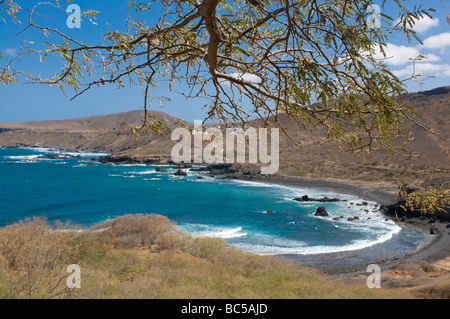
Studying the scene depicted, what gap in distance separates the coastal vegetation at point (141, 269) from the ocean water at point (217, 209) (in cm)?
688

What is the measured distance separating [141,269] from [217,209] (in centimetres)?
2074

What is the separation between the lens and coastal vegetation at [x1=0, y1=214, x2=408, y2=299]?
6566mm

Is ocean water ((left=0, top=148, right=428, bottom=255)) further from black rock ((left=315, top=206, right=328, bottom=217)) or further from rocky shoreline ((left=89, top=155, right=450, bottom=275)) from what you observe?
rocky shoreline ((left=89, top=155, right=450, bottom=275))

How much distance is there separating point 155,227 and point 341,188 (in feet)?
101

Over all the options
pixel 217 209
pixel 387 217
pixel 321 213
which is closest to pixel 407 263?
pixel 321 213

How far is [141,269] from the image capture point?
369 inches

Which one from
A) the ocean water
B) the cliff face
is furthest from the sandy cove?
the cliff face

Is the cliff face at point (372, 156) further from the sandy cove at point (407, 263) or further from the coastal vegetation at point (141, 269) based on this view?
the coastal vegetation at point (141, 269)

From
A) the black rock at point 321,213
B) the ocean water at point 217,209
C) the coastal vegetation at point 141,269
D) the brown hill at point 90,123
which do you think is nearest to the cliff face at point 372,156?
the ocean water at point 217,209

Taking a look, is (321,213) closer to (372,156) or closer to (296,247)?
(296,247)

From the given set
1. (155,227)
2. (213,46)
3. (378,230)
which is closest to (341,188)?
(378,230)

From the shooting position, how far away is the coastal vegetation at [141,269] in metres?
6.57

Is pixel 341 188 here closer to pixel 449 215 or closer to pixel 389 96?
pixel 449 215

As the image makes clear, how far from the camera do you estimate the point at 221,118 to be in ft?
14.3
